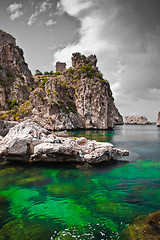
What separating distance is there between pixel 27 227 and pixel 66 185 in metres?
3.73

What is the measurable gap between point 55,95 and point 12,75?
23.2m

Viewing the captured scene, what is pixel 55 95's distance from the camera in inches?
2164

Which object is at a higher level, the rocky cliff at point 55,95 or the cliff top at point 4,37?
the cliff top at point 4,37

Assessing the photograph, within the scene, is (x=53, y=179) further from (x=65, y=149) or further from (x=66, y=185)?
(x=65, y=149)

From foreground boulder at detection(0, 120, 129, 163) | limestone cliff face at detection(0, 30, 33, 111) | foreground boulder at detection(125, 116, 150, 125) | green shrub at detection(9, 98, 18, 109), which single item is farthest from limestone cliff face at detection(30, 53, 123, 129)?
foreground boulder at detection(125, 116, 150, 125)

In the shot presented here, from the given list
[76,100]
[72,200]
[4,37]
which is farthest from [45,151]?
[4,37]

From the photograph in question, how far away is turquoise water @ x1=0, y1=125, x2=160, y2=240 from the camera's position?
16.5 feet

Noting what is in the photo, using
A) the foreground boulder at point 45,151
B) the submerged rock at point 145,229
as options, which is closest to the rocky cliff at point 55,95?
the foreground boulder at point 45,151

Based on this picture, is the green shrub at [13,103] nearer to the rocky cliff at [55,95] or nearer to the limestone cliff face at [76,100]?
the rocky cliff at [55,95]

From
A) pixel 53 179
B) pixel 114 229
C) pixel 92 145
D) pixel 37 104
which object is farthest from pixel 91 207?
pixel 37 104

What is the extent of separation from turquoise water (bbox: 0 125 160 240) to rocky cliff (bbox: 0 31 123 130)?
132 feet

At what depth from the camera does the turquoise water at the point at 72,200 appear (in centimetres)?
503

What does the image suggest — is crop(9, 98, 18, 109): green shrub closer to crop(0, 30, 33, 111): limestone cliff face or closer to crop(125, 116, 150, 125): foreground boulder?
crop(0, 30, 33, 111): limestone cliff face

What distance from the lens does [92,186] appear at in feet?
28.3
